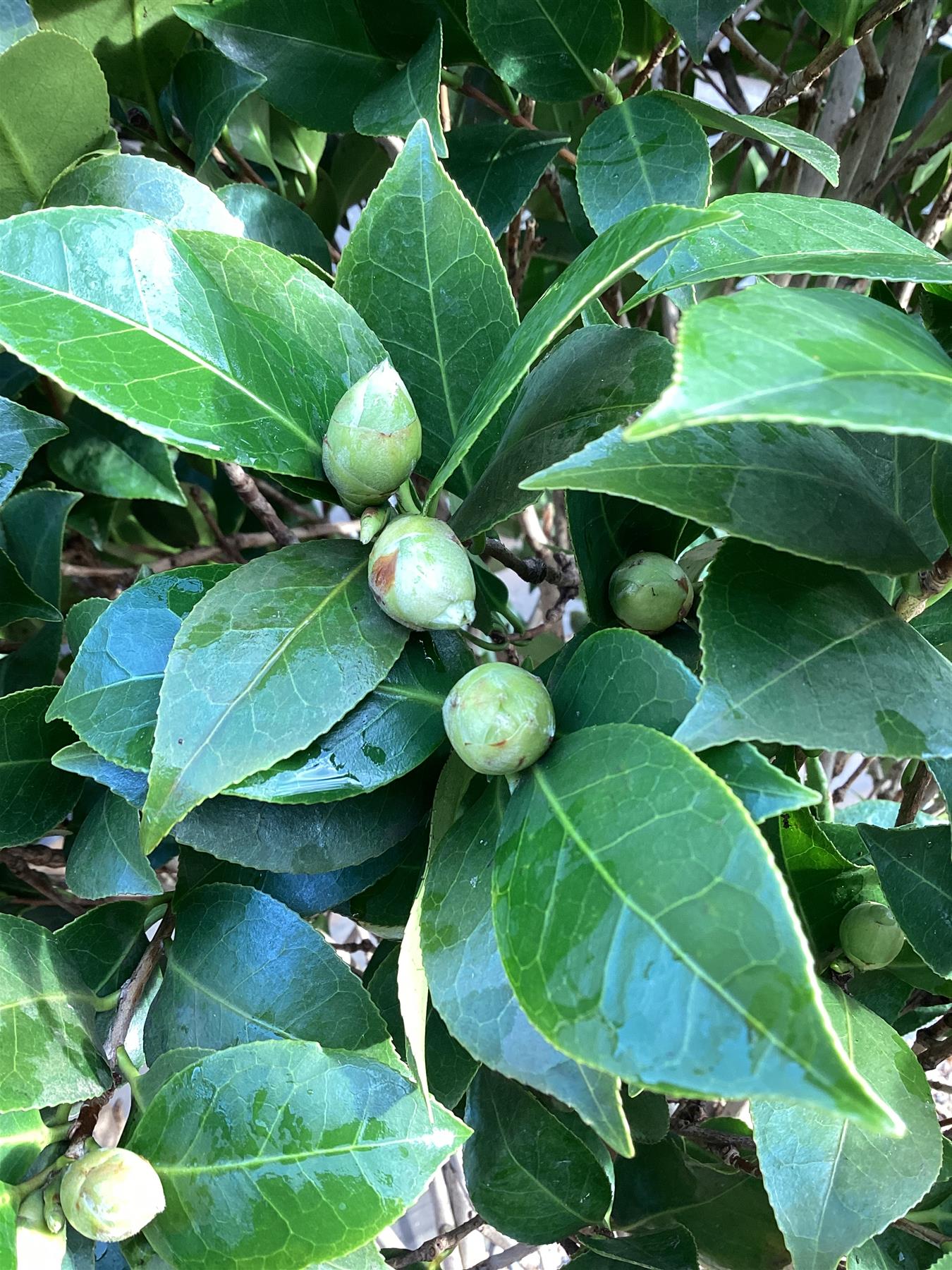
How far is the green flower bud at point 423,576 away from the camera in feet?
1.30

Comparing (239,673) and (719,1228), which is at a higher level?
(239,673)

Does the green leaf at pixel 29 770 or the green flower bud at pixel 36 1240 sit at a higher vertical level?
the green leaf at pixel 29 770

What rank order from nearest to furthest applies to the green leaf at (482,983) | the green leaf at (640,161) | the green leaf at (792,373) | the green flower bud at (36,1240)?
the green leaf at (792,373), the green leaf at (482,983), the green flower bud at (36,1240), the green leaf at (640,161)

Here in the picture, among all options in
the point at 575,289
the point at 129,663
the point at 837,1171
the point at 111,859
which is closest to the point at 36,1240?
the point at 111,859

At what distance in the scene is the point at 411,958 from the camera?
431mm

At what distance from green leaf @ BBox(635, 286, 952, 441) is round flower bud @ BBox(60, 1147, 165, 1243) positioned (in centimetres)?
41

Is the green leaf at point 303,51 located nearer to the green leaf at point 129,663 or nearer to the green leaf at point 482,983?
the green leaf at point 129,663

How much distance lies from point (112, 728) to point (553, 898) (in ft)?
0.74

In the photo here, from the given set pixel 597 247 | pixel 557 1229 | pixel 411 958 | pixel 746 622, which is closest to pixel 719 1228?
pixel 557 1229

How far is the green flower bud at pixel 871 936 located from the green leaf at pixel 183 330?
15.1 inches

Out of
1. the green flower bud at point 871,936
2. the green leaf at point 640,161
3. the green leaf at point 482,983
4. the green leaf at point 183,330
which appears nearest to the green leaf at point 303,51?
the green leaf at point 640,161

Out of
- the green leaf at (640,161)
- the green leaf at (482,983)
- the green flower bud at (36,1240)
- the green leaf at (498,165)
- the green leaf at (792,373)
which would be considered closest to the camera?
the green leaf at (792,373)

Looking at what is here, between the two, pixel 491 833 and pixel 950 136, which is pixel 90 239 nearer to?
pixel 491 833

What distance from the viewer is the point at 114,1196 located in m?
0.44
